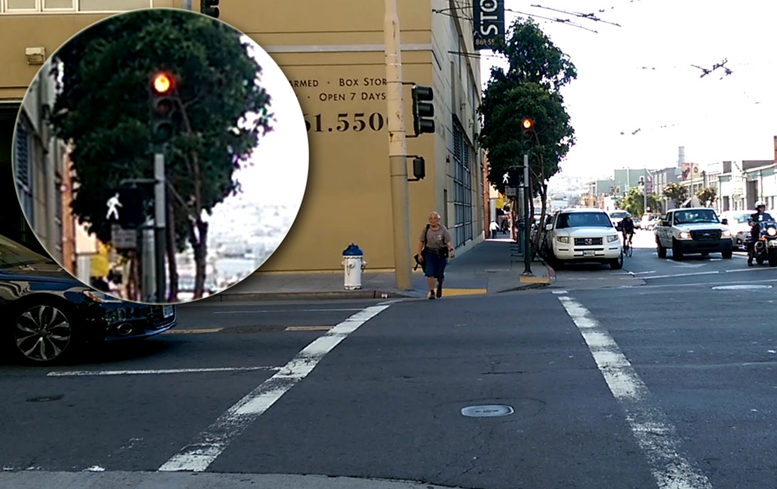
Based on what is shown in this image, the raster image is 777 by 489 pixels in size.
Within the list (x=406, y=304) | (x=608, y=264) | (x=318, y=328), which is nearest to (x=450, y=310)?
(x=406, y=304)

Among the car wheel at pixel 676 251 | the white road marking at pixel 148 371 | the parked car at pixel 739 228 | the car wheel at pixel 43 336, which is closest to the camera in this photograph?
the white road marking at pixel 148 371

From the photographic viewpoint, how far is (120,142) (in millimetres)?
1299

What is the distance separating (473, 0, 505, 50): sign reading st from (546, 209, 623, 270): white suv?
893 cm

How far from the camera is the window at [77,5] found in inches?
77.3

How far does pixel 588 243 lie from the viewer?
84.1 ft

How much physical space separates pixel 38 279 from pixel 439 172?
739 inches

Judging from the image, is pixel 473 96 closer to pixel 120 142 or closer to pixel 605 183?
pixel 120 142

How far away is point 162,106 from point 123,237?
0.71 feet

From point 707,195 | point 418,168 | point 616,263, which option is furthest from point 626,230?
point 707,195

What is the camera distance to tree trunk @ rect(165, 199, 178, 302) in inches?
52.1

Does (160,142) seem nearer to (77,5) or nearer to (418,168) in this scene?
(77,5)

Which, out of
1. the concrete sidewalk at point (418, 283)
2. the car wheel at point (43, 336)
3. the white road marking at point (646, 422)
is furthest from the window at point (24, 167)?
the concrete sidewalk at point (418, 283)

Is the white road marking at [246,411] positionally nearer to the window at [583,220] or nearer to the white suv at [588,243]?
the white suv at [588,243]

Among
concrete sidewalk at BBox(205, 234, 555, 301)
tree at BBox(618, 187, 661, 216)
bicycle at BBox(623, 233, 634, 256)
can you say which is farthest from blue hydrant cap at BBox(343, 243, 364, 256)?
tree at BBox(618, 187, 661, 216)
